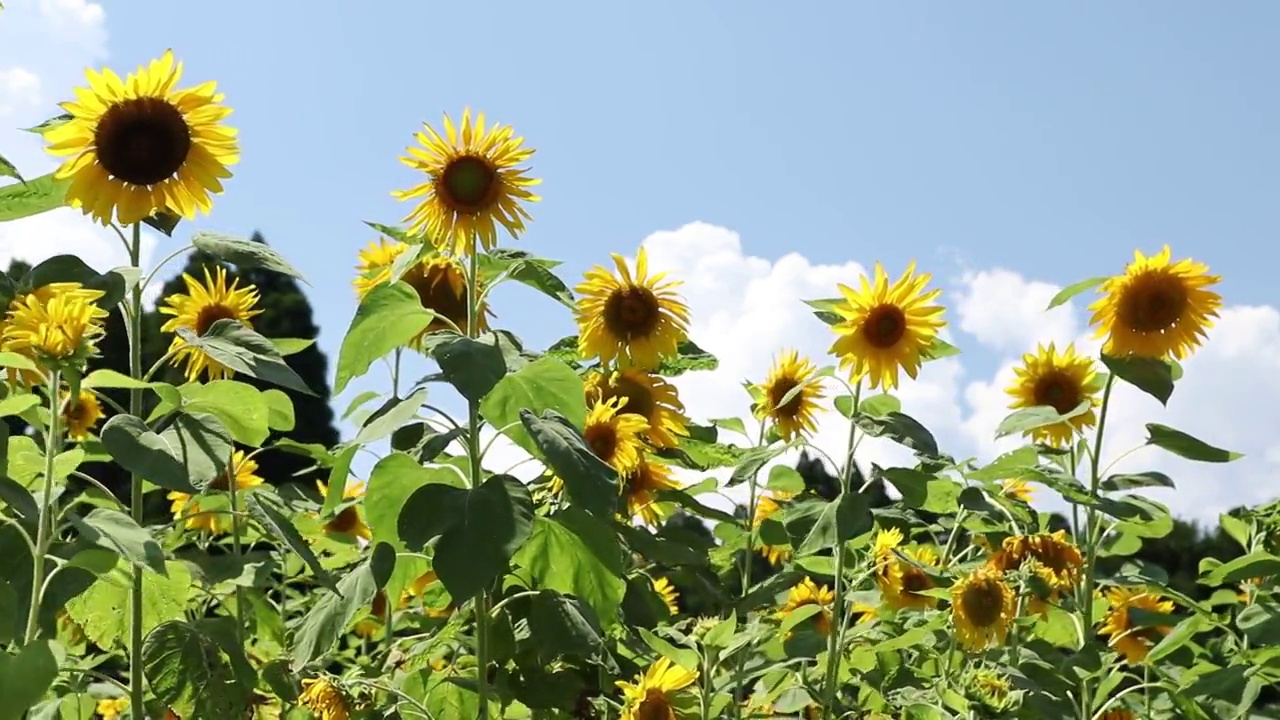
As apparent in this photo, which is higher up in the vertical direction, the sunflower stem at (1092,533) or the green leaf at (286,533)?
the sunflower stem at (1092,533)

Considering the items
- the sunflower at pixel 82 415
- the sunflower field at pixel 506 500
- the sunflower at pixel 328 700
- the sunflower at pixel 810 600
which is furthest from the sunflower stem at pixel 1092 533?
the sunflower at pixel 82 415

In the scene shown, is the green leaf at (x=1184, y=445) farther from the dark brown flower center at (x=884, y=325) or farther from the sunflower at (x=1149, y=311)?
the dark brown flower center at (x=884, y=325)

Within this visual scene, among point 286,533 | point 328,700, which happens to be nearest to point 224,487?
point 328,700

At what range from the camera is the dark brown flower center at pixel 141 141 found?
2.68m

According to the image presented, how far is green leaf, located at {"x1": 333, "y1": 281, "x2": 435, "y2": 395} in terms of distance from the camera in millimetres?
2459

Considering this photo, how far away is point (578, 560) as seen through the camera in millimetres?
2688

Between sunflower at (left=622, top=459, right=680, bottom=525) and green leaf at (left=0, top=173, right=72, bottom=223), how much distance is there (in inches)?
60.5

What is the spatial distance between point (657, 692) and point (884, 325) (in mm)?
1048

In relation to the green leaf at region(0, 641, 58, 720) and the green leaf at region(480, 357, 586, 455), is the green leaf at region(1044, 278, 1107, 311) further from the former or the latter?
the green leaf at region(0, 641, 58, 720)

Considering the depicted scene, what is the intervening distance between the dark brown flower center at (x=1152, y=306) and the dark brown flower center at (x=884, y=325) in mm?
640

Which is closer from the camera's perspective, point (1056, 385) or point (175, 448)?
point (175, 448)

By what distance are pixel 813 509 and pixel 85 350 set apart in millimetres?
1627

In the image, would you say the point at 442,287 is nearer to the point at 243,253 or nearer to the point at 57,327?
the point at 243,253

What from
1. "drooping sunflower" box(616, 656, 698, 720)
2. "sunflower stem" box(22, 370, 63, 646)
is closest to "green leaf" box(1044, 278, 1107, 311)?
"drooping sunflower" box(616, 656, 698, 720)
